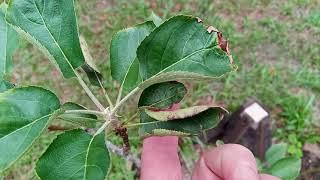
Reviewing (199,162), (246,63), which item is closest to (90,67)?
(199,162)

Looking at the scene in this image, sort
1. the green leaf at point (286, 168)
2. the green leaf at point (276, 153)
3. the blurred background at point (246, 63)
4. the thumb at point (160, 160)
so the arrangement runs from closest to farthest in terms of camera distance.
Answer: the thumb at point (160, 160) → the green leaf at point (286, 168) → the green leaf at point (276, 153) → the blurred background at point (246, 63)

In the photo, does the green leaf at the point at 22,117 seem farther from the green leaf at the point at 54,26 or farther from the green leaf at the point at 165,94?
the green leaf at the point at 165,94

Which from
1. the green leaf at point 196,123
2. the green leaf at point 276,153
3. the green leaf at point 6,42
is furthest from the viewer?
the green leaf at point 276,153

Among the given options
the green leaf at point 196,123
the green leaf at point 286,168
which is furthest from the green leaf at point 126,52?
the green leaf at point 286,168

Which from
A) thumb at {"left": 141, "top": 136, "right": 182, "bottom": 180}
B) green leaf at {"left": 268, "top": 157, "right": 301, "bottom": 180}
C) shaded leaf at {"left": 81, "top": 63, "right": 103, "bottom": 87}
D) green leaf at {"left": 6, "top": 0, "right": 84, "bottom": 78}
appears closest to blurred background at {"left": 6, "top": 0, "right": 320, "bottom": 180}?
green leaf at {"left": 268, "top": 157, "right": 301, "bottom": 180}

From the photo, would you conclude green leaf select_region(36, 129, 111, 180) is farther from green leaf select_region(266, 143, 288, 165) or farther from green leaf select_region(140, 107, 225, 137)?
green leaf select_region(266, 143, 288, 165)

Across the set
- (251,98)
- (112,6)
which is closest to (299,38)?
(251,98)
